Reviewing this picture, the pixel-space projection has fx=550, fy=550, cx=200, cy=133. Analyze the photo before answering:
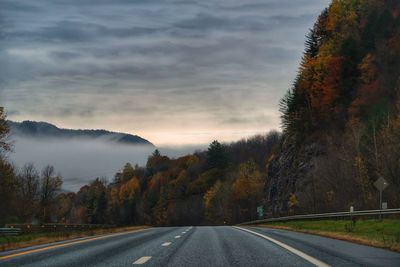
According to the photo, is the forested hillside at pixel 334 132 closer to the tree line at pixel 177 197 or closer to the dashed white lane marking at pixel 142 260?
the tree line at pixel 177 197

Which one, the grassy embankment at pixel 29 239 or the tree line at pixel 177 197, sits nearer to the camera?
the grassy embankment at pixel 29 239

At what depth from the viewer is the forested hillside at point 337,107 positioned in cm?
5091

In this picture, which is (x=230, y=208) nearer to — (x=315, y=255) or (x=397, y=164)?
(x=397, y=164)

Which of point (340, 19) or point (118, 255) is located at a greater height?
point (340, 19)

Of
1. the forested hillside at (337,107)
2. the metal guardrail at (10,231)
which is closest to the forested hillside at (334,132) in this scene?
the forested hillside at (337,107)

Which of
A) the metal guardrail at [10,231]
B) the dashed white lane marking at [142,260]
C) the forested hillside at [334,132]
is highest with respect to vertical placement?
the forested hillside at [334,132]

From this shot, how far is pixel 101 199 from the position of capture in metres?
158

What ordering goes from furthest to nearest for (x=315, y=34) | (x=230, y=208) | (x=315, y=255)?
(x=230, y=208) → (x=315, y=34) → (x=315, y=255)

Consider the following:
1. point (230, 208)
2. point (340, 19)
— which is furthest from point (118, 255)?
point (230, 208)

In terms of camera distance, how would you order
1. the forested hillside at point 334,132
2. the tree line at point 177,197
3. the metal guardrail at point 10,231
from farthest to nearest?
1. the tree line at point 177,197
2. the forested hillside at point 334,132
3. the metal guardrail at point 10,231

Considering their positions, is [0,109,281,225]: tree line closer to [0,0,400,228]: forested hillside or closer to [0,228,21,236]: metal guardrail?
[0,0,400,228]: forested hillside

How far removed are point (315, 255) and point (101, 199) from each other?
152 metres

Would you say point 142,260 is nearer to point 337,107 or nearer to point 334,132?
point 334,132

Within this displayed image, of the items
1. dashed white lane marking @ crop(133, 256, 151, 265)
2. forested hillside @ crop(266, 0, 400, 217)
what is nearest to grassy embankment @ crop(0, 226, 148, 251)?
dashed white lane marking @ crop(133, 256, 151, 265)
